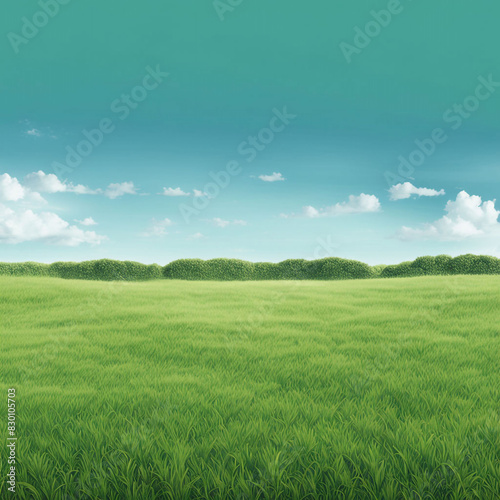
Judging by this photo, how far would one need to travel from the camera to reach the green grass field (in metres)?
3.08

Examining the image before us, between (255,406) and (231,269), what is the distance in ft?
78.6

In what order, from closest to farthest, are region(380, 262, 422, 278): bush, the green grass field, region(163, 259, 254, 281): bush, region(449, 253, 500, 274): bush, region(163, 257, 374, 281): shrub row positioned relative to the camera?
1. the green grass field
2. region(449, 253, 500, 274): bush
3. region(380, 262, 422, 278): bush
4. region(163, 257, 374, 281): shrub row
5. region(163, 259, 254, 281): bush

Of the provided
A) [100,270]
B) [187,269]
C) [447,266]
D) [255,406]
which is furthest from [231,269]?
[255,406]

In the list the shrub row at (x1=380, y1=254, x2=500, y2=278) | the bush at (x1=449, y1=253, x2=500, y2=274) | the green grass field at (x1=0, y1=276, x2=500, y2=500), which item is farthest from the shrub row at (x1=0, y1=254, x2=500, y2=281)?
the green grass field at (x1=0, y1=276, x2=500, y2=500)

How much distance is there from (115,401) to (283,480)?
2373 mm

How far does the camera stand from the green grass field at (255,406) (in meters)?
3.08

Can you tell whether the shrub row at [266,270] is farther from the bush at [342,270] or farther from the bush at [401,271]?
the bush at [401,271]

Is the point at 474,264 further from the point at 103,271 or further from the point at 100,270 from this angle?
the point at 100,270

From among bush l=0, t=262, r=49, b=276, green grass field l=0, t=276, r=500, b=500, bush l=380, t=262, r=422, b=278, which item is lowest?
green grass field l=0, t=276, r=500, b=500

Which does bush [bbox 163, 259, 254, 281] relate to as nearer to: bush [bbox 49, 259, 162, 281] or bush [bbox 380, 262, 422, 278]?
bush [bbox 49, 259, 162, 281]

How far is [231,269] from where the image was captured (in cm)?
2830

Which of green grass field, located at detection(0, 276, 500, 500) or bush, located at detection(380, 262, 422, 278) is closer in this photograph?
green grass field, located at detection(0, 276, 500, 500)

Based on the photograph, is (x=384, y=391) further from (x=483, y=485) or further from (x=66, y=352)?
(x=66, y=352)

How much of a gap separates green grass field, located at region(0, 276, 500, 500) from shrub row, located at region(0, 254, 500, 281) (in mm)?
18196
